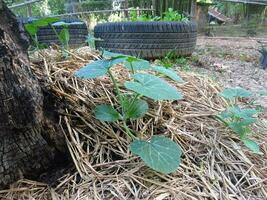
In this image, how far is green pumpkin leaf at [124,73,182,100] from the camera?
0.73m

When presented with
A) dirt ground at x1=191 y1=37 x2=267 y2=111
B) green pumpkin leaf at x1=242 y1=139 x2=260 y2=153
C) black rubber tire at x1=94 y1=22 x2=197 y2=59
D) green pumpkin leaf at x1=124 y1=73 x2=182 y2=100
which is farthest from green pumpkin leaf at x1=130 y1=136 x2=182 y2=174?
black rubber tire at x1=94 y1=22 x2=197 y2=59

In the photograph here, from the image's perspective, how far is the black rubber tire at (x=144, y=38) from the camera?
3119 mm

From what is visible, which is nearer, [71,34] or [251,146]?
[251,146]

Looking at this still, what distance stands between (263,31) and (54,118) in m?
7.45

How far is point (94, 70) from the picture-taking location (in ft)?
2.60

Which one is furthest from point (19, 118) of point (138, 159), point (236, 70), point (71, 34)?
point (71, 34)

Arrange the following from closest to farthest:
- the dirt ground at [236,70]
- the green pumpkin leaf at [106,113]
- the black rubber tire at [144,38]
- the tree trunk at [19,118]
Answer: the tree trunk at [19,118], the green pumpkin leaf at [106,113], the dirt ground at [236,70], the black rubber tire at [144,38]

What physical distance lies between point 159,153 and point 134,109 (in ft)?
0.51

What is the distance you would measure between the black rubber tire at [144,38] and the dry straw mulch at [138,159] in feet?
6.82

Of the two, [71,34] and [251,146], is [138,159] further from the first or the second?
[71,34]

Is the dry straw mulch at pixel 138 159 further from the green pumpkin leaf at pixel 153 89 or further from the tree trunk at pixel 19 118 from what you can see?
the green pumpkin leaf at pixel 153 89

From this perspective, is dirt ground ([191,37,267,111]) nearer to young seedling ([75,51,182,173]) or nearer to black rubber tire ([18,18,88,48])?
young seedling ([75,51,182,173])

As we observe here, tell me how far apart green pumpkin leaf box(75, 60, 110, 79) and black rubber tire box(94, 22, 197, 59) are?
89.8 inches

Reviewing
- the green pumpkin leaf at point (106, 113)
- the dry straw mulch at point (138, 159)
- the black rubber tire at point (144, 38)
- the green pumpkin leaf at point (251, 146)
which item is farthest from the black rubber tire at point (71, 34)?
the green pumpkin leaf at point (251, 146)
